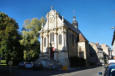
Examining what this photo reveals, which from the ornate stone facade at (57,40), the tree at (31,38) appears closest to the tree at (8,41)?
the tree at (31,38)

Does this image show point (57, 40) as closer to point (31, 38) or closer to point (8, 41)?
point (31, 38)

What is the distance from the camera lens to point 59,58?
1409 inches

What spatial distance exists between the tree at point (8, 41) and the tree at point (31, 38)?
197 centimetres

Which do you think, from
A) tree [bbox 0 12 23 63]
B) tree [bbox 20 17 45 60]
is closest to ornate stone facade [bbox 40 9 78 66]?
tree [bbox 20 17 45 60]

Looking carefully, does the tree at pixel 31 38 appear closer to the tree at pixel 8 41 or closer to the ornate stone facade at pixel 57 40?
the tree at pixel 8 41

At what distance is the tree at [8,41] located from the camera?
3522 centimetres

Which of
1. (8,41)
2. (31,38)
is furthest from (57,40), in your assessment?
(8,41)

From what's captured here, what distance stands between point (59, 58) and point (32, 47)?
33.6ft

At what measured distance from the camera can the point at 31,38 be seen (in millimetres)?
41969

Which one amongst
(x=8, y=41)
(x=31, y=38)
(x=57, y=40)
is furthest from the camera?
(x=31, y=38)

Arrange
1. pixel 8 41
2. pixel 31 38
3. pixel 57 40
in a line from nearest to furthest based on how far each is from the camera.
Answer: pixel 8 41 < pixel 57 40 < pixel 31 38

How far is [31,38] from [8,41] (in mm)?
8048

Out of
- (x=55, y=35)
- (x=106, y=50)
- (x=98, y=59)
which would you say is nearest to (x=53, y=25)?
(x=55, y=35)

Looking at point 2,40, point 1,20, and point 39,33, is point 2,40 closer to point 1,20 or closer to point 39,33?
point 1,20
